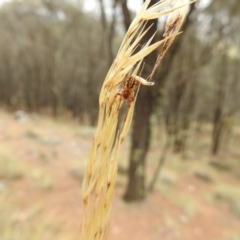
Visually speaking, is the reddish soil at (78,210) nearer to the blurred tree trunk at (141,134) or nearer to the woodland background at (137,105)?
the woodland background at (137,105)

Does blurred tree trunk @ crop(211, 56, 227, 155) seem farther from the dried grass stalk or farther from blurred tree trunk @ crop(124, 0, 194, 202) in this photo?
the dried grass stalk

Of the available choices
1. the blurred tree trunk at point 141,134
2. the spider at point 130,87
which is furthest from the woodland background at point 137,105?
the spider at point 130,87

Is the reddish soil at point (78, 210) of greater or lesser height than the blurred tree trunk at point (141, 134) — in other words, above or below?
below

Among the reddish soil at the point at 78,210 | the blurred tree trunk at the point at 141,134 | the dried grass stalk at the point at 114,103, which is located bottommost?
the reddish soil at the point at 78,210

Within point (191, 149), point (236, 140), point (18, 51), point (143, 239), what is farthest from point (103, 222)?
point (236, 140)

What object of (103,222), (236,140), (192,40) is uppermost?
(192,40)

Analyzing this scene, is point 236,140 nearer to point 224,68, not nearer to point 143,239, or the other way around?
point 224,68

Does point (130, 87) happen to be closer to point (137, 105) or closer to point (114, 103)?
point (114, 103)

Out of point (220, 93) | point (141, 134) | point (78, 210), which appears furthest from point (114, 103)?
point (220, 93)
